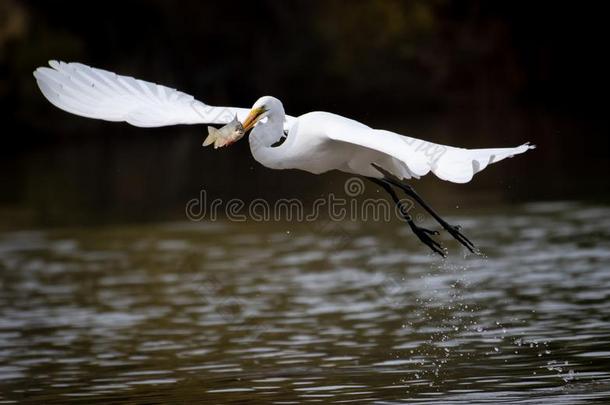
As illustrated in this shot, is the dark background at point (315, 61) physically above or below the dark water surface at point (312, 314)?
above

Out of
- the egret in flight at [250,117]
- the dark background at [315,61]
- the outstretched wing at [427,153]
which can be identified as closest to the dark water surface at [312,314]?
the egret in flight at [250,117]

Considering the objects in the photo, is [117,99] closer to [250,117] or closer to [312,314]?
[250,117]

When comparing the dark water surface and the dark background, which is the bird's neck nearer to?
the dark water surface

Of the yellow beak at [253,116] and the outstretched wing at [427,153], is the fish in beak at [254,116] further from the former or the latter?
the outstretched wing at [427,153]

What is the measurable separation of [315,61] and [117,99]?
1909 inches

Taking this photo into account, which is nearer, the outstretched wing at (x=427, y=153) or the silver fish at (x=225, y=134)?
the outstretched wing at (x=427, y=153)

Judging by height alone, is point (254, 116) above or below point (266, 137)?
above

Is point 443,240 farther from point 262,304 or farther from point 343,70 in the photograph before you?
point 343,70

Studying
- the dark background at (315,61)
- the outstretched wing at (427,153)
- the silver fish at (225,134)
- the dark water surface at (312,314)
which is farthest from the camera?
the dark background at (315,61)

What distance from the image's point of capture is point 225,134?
11.5 metres

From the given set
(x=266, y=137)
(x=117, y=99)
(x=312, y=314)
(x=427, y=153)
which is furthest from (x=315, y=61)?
(x=427, y=153)

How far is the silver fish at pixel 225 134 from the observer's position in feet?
37.5

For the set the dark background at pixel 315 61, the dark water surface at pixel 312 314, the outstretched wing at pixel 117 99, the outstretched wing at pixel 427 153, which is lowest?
the dark water surface at pixel 312 314

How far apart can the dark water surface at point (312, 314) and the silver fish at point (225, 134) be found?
215 cm
